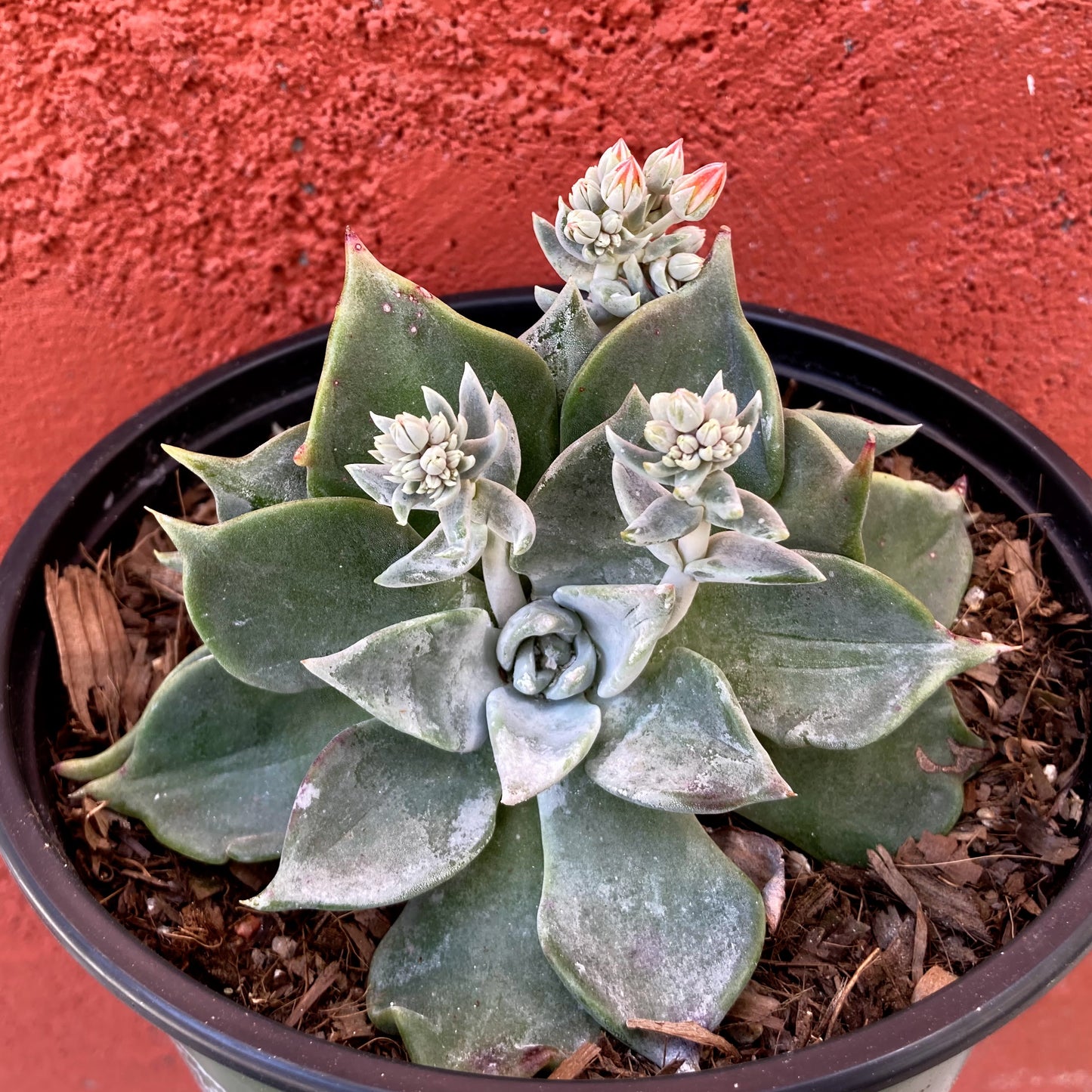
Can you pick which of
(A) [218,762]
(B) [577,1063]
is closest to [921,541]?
(B) [577,1063]

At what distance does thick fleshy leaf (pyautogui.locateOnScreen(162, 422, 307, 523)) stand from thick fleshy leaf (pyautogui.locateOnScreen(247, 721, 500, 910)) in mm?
206

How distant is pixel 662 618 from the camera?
0.65m

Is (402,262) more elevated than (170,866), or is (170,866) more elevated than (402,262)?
(402,262)

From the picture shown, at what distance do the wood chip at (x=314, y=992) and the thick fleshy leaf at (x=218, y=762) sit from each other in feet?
0.34

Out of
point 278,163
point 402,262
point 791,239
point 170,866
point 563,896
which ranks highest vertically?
point 278,163

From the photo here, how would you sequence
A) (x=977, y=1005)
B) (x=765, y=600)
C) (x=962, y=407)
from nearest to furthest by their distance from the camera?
(x=977, y=1005), (x=765, y=600), (x=962, y=407)

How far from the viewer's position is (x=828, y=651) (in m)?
0.72

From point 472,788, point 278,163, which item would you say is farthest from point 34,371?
point 472,788

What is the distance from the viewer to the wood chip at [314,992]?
0.77 meters

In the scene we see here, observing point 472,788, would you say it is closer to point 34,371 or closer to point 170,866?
point 170,866

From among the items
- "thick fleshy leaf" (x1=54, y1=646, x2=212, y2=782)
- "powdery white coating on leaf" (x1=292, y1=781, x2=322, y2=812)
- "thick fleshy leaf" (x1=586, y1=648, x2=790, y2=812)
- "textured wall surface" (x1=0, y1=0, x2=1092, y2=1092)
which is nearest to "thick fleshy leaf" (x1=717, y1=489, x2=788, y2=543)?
"thick fleshy leaf" (x1=586, y1=648, x2=790, y2=812)

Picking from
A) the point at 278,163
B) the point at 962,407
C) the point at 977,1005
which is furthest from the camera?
the point at 278,163

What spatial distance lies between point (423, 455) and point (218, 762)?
15.1 inches

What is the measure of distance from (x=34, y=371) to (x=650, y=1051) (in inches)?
41.4
